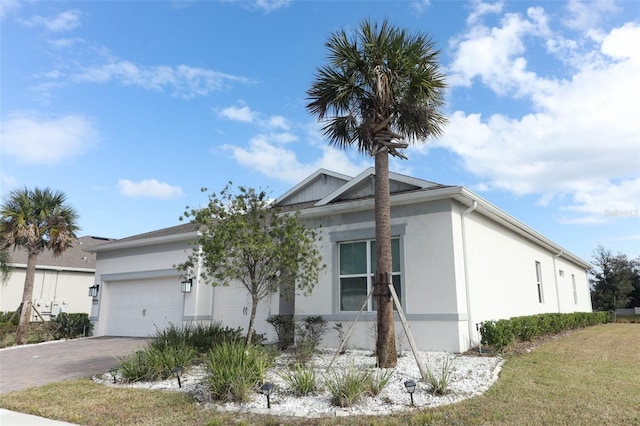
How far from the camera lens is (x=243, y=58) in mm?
14734

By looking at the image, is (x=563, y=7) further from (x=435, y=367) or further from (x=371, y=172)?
(x=435, y=367)

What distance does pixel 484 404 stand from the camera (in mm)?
6055

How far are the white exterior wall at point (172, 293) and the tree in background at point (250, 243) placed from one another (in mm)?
4317

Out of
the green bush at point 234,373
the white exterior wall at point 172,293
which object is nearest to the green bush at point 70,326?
the white exterior wall at point 172,293

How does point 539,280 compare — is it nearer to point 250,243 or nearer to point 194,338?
point 250,243

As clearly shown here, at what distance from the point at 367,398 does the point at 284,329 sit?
6219 millimetres

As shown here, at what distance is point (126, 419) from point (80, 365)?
6.04 meters

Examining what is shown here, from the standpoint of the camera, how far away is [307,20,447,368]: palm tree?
8.60 meters

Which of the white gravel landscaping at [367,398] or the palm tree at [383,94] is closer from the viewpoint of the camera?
the white gravel landscaping at [367,398]

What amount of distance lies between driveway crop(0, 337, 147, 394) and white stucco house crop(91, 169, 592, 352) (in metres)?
2.45

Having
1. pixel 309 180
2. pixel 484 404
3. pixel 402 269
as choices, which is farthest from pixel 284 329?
pixel 484 404

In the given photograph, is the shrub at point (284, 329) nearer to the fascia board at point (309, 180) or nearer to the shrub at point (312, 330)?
the shrub at point (312, 330)

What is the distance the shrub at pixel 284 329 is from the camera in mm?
12211

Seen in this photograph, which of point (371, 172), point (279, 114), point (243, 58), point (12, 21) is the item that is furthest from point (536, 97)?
point (12, 21)
